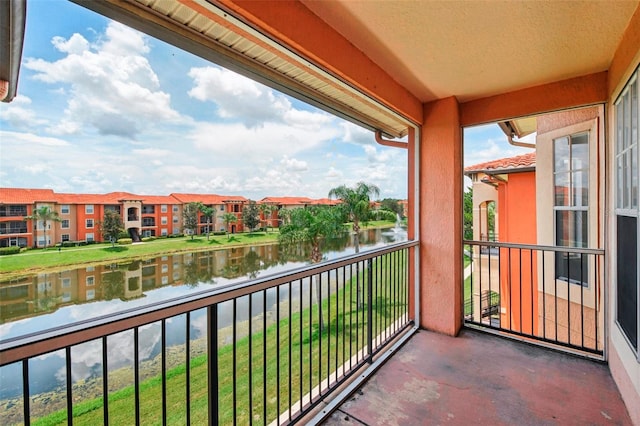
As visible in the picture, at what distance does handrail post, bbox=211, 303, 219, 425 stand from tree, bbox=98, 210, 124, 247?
0.49 m

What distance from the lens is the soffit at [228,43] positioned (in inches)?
49.1

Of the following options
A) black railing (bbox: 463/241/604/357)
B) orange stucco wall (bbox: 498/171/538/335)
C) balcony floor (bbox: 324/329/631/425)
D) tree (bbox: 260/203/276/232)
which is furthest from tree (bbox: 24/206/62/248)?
orange stucco wall (bbox: 498/171/538/335)

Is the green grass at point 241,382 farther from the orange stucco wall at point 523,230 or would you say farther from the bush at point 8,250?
the orange stucco wall at point 523,230

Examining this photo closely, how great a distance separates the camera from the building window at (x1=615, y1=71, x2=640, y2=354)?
5.35ft

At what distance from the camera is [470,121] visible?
112 inches

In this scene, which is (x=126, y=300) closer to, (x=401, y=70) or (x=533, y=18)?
(x=401, y=70)

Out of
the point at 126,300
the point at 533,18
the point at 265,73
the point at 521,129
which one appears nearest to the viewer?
the point at 126,300

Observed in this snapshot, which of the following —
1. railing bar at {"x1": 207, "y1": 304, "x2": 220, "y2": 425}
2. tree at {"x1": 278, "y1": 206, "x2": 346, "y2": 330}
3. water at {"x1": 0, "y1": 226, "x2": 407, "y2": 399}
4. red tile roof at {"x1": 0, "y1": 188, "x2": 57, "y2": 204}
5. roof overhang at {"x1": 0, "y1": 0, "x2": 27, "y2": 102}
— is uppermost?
roof overhang at {"x1": 0, "y1": 0, "x2": 27, "y2": 102}

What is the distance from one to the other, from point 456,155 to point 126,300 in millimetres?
2857

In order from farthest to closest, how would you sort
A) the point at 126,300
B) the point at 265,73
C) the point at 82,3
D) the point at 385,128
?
the point at 385,128 < the point at 265,73 < the point at 82,3 < the point at 126,300

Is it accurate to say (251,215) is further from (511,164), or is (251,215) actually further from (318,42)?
(511,164)

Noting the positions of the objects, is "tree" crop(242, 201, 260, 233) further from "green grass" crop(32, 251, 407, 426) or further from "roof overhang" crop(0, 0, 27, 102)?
"roof overhang" crop(0, 0, 27, 102)

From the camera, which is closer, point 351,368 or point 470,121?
point 351,368

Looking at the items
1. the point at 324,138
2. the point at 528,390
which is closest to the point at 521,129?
the point at 324,138
